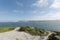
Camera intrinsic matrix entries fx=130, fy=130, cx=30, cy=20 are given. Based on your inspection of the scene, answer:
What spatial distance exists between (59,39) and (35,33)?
7875mm

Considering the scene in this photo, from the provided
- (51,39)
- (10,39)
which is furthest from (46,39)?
(10,39)

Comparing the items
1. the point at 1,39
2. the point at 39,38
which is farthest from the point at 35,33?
the point at 1,39

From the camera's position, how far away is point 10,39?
25.7 meters

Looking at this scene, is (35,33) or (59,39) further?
(35,33)

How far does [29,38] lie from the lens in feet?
88.2

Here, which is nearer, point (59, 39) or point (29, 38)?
point (59, 39)

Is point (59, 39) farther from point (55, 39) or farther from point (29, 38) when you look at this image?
point (29, 38)

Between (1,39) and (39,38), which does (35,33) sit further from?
(1,39)

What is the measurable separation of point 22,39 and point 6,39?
10.5 ft

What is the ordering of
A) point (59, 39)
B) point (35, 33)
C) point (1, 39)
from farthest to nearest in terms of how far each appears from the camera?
1. point (35, 33)
2. point (1, 39)
3. point (59, 39)

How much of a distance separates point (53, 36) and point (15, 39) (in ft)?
25.1

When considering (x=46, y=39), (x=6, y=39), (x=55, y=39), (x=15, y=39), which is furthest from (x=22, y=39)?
(x=55, y=39)

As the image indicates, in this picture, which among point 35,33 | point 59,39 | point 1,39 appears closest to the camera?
point 59,39

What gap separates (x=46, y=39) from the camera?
85.3 feet
